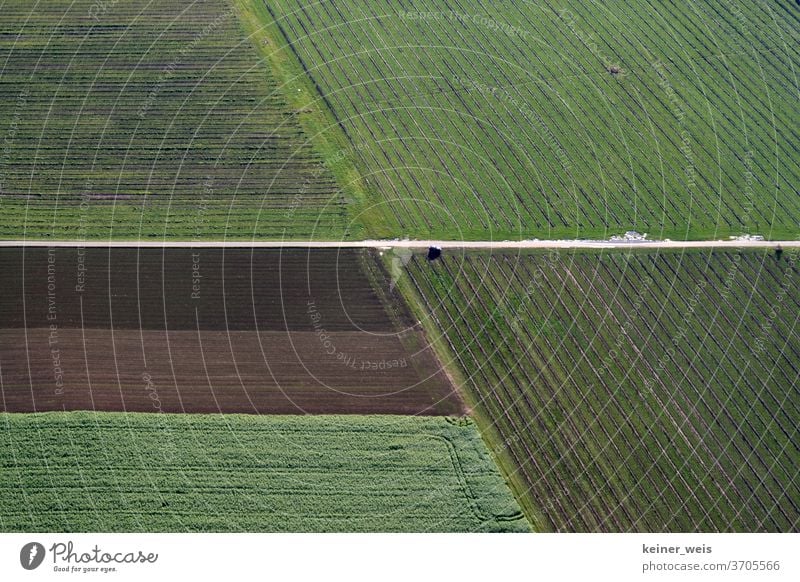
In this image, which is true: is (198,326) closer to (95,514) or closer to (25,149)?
(95,514)

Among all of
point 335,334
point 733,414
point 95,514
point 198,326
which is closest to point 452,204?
point 335,334
